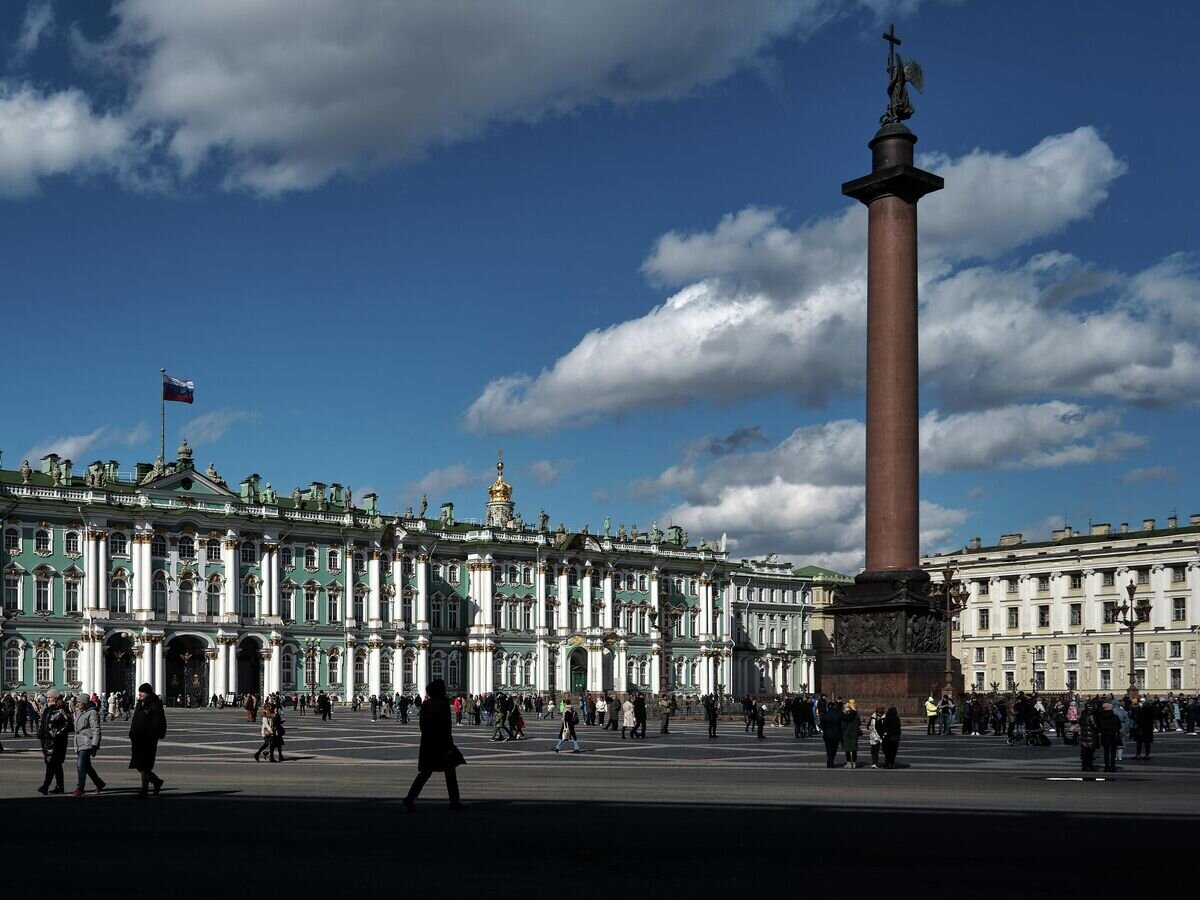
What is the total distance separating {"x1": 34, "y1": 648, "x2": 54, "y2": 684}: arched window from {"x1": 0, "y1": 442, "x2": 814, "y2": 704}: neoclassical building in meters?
0.13

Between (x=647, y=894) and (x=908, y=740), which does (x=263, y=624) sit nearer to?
(x=908, y=740)

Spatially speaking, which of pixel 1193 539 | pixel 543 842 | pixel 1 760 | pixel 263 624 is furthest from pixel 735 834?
pixel 1193 539

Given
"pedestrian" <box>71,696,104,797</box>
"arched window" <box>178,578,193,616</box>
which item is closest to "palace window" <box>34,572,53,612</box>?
"arched window" <box>178,578,193,616</box>

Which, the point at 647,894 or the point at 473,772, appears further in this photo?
the point at 473,772

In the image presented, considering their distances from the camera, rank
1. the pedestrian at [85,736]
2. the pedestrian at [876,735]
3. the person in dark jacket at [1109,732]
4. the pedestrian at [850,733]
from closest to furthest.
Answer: the pedestrian at [85,736]
the person in dark jacket at [1109,732]
the pedestrian at [850,733]
the pedestrian at [876,735]

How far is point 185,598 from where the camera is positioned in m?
102

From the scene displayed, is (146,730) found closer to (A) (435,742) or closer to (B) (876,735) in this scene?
(A) (435,742)

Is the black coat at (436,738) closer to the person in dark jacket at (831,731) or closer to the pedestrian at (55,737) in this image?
the pedestrian at (55,737)

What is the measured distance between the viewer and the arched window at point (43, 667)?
95062mm

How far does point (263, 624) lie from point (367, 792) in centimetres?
8299

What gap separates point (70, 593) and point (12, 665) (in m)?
5.59

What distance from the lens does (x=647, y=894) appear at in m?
12.6

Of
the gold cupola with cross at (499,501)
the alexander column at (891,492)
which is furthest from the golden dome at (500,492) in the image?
the alexander column at (891,492)

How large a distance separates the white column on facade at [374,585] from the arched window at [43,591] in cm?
2340
